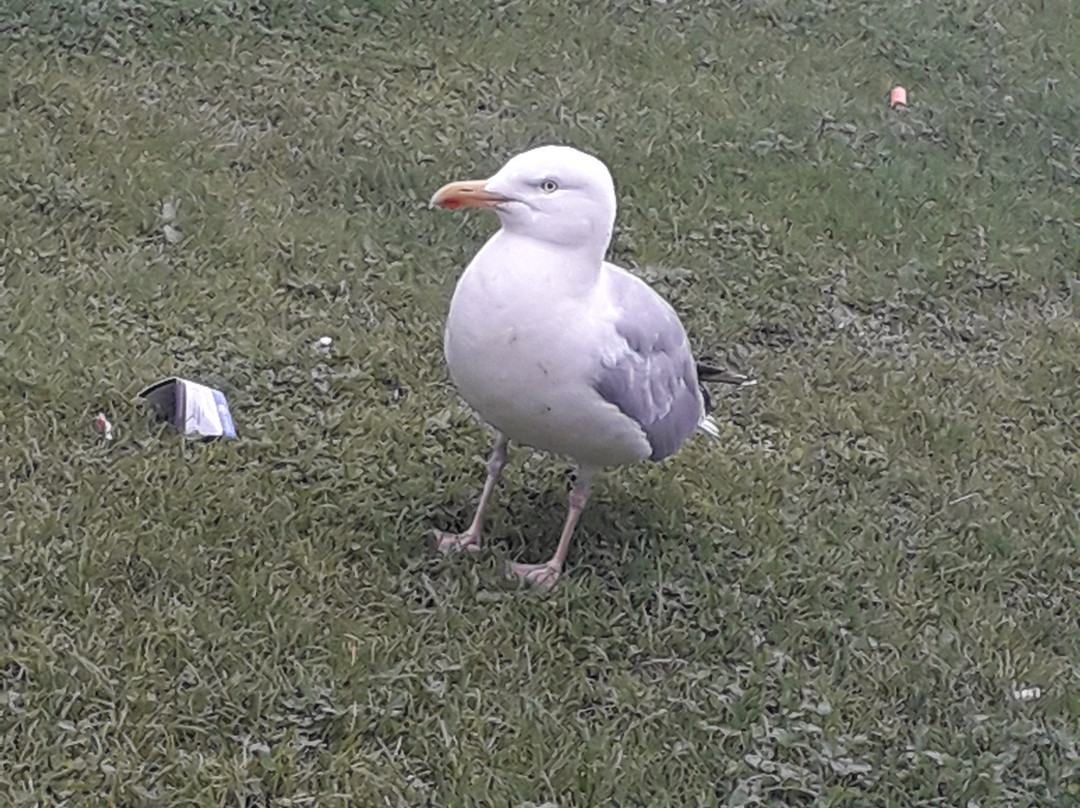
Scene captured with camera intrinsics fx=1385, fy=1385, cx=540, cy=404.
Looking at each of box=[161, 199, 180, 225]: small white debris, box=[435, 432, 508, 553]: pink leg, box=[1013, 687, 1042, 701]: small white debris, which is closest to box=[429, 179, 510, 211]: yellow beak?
box=[435, 432, 508, 553]: pink leg

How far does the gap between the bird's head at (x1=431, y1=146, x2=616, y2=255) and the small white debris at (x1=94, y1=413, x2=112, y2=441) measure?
1.32 meters

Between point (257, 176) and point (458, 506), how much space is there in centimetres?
210

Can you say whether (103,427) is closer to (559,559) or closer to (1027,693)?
(559,559)

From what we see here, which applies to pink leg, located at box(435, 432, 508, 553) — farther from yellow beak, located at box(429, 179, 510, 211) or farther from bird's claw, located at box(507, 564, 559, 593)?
yellow beak, located at box(429, 179, 510, 211)

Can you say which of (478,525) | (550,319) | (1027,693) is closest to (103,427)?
(478,525)

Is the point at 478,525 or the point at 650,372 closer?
the point at 650,372

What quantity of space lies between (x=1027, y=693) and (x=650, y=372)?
1.24 m

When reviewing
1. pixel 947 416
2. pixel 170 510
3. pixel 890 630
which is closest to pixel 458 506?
pixel 170 510

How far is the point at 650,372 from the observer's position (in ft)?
11.3

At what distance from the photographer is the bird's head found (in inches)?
124

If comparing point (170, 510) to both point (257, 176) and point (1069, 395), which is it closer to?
point (257, 176)

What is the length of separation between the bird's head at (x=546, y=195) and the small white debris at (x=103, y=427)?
1322 millimetres

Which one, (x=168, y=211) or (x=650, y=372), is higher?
(x=650, y=372)

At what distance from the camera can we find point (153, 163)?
530 cm
